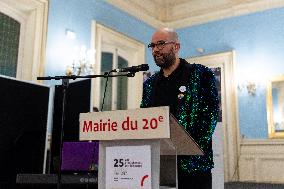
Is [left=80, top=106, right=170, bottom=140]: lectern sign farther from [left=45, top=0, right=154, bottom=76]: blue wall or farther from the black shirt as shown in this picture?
[left=45, top=0, right=154, bottom=76]: blue wall

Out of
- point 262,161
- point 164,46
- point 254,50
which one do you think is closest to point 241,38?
point 254,50

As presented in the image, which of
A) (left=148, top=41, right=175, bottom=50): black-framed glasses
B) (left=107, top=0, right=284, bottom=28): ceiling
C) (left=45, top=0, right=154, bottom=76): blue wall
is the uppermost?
(left=107, top=0, right=284, bottom=28): ceiling

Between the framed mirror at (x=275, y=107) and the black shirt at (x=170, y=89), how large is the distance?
5.58m

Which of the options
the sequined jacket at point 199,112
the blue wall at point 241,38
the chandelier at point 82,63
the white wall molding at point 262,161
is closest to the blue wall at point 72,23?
the blue wall at point 241,38

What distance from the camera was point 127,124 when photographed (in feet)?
4.37

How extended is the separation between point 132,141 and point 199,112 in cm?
75

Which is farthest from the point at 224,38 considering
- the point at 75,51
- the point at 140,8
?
the point at 75,51

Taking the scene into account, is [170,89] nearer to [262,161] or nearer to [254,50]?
[262,161]

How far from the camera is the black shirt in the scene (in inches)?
83.0

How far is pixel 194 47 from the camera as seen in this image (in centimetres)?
851

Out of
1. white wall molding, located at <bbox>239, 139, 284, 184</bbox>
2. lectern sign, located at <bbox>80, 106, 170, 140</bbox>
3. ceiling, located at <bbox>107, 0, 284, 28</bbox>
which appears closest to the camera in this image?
lectern sign, located at <bbox>80, 106, 170, 140</bbox>

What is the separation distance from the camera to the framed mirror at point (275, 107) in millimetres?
7211

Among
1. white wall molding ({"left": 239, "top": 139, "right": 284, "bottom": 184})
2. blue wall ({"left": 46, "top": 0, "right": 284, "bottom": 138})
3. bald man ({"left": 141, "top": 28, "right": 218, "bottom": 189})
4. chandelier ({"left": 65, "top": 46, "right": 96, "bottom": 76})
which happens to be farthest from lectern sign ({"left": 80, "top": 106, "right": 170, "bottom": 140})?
white wall molding ({"left": 239, "top": 139, "right": 284, "bottom": 184})

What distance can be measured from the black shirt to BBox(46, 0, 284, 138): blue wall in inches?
169
